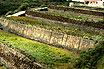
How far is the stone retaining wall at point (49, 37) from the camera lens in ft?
58.1

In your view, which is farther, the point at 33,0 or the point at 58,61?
the point at 33,0

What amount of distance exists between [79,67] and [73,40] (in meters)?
A: 6.53

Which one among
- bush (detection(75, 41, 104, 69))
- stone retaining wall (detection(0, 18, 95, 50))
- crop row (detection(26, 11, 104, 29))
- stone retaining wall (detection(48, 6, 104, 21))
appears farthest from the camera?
stone retaining wall (detection(48, 6, 104, 21))

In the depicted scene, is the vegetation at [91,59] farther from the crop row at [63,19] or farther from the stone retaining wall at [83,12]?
the stone retaining wall at [83,12]

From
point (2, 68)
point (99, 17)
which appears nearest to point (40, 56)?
point (2, 68)

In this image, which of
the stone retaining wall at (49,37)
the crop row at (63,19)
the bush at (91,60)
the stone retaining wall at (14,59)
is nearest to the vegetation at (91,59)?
the bush at (91,60)

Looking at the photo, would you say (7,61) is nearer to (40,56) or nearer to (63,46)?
(40,56)

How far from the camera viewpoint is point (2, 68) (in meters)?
16.6

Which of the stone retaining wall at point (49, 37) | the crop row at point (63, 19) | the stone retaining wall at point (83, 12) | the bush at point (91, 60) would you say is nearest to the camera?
the bush at point (91, 60)

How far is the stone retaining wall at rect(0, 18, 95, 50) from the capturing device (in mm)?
17703

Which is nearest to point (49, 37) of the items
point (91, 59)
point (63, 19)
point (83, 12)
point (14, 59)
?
point (14, 59)

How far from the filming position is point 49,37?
66.3ft

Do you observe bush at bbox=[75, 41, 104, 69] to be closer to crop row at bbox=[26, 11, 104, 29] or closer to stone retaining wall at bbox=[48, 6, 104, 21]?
crop row at bbox=[26, 11, 104, 29]

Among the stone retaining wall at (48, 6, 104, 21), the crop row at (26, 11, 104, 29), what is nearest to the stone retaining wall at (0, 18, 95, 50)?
the crop row at (26, 11, 104, 29)
